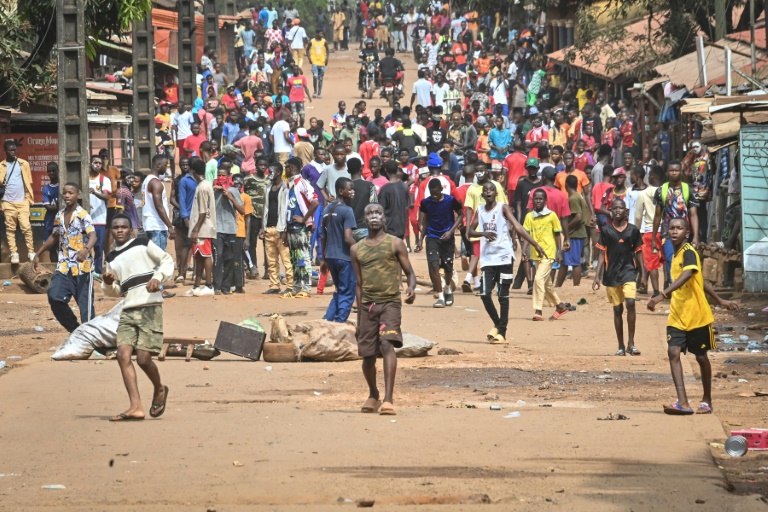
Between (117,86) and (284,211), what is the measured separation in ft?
45.0

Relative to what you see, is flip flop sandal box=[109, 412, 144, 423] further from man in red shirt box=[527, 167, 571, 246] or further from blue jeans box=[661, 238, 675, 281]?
blue jeans box=[661, 238, 675, 281]

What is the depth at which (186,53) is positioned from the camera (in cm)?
3225

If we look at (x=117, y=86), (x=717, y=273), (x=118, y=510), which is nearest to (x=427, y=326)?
(x=717, y=273)

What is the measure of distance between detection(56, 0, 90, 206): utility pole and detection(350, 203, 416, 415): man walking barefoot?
29.9ft

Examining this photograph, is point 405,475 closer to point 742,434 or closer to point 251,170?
point 742,434

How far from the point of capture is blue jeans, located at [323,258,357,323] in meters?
14.2

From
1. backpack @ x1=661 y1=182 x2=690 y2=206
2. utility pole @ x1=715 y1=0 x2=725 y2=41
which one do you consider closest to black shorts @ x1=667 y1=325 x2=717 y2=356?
backpack @ x1=661 y1=182 x2=690 y2=206

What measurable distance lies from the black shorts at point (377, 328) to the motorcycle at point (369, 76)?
109 feet

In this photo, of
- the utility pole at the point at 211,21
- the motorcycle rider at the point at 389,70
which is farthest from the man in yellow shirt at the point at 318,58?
the utility pole at the point at 211,21

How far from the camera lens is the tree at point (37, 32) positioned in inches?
776

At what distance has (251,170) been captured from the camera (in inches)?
990

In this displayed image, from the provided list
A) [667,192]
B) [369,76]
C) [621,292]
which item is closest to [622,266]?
[621,292]

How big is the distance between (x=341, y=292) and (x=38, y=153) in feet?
28.9

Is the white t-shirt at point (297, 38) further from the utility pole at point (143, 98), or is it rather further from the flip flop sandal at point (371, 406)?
the flip flop sandal at point (371, 406)
